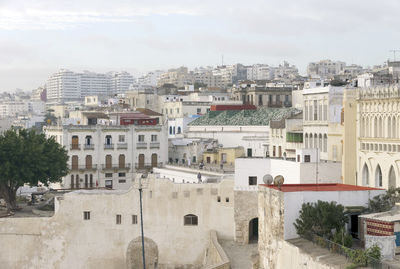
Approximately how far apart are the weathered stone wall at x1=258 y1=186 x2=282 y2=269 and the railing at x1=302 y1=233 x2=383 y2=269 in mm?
1324

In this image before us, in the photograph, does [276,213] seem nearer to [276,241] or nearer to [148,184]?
[276,241]

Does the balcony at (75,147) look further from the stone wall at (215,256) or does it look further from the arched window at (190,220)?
the stone wall at (215,256)

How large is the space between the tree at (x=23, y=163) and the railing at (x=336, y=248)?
88.3ft

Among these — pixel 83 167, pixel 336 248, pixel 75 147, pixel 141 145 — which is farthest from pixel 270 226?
pixel 141 145

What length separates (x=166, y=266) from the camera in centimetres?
4491

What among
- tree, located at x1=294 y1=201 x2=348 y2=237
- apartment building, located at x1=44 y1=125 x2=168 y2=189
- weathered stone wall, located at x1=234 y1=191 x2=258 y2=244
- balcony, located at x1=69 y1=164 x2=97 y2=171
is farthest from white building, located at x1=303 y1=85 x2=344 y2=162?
balcony, located at x1=69 y1=164 x2=97 y2=171

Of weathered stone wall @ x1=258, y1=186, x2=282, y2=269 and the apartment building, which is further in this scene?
the apartment building

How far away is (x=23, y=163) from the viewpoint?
5328 centimetres

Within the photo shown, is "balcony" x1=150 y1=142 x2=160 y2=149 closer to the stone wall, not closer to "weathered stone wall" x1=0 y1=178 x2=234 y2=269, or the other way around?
"weathered stone wall" x1=0 y1=178 x2=234 y2=269

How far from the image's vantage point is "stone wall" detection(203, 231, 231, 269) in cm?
3688

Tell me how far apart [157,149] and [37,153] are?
16731mm

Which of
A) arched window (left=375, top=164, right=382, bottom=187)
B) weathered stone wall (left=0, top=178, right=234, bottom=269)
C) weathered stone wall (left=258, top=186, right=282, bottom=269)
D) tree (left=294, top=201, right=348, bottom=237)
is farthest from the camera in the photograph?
weathered stone wall (left=0, top=178, right=234, bottom=269)

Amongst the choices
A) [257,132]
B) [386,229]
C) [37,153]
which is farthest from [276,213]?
[257,132]

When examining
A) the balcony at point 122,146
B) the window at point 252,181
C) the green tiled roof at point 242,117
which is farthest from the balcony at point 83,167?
the window at point 252,181
